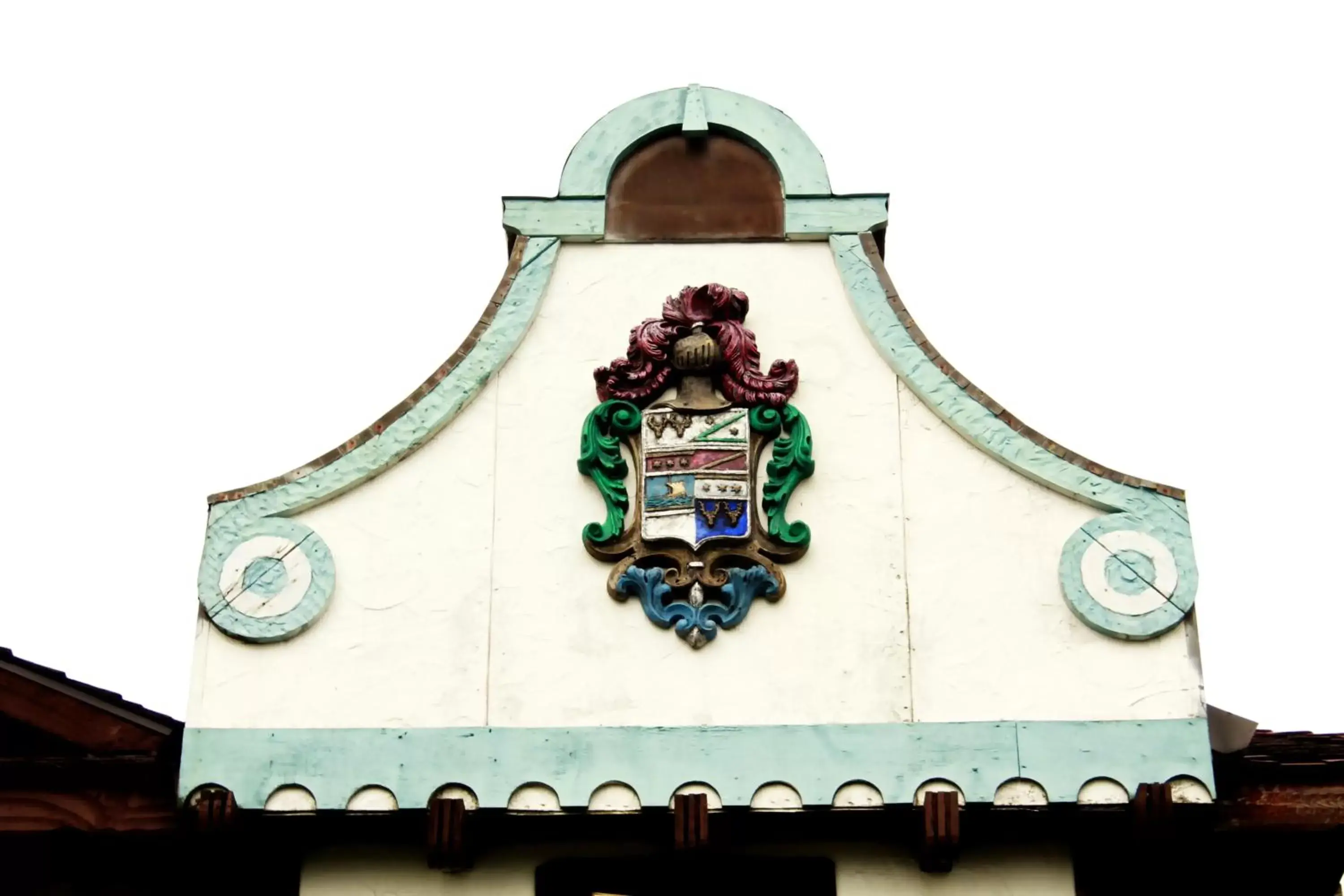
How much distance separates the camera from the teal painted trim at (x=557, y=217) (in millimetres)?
14453

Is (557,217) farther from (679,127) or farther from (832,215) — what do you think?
(832,215)

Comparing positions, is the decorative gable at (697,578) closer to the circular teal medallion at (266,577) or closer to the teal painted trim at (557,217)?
the circular teal medallion at (266,577)

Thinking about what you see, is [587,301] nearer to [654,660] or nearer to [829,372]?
[829,372]

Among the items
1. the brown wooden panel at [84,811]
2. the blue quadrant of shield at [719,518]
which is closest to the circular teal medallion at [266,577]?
the brown wooden panel at [84,811]

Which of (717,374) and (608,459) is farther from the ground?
(717,374)

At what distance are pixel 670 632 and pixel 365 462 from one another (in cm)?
193

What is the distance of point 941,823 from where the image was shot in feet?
40.7

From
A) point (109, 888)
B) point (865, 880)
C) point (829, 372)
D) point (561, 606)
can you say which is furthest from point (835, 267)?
point (109, 888)

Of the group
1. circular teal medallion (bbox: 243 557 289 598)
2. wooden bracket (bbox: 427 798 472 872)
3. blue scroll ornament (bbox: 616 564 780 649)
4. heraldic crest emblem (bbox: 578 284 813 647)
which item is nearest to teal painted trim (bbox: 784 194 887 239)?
heraldic crest emblem (bbox: 578 284 813 647)

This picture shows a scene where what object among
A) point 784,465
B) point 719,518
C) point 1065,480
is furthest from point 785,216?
point 1065,480

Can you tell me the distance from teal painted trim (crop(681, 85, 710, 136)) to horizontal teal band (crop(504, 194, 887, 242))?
68 centimetres

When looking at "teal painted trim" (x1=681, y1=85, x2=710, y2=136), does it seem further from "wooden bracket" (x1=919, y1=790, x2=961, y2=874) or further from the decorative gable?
"wooden bracket" (x1=919, y1=790, x2=961, y2=874)

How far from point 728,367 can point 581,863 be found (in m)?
2.84

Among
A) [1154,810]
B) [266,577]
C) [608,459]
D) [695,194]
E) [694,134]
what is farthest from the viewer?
[694,134]
